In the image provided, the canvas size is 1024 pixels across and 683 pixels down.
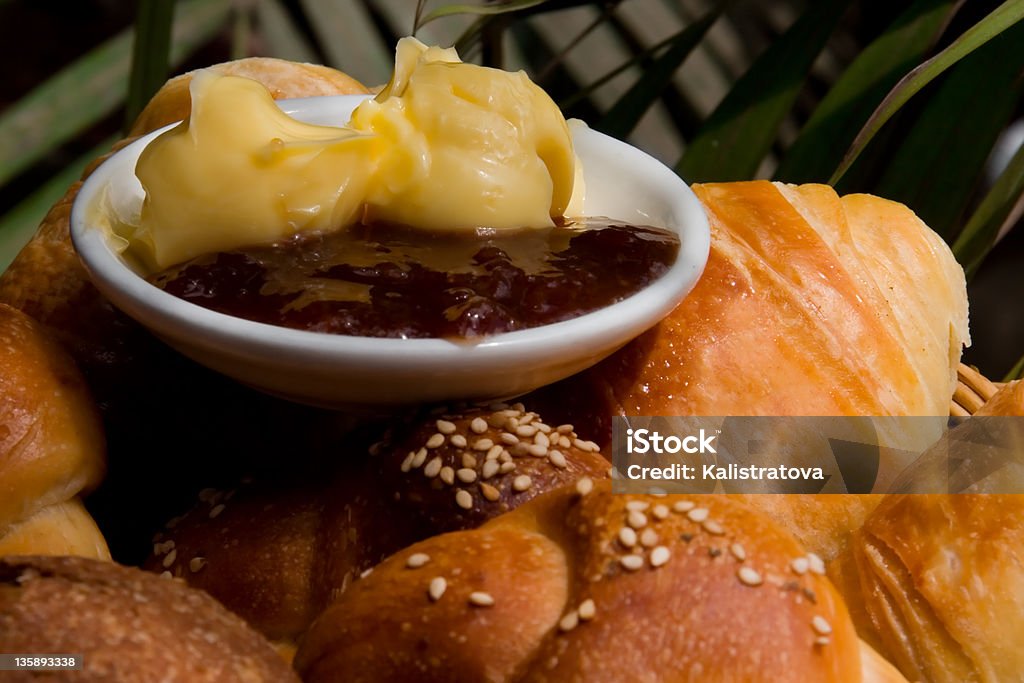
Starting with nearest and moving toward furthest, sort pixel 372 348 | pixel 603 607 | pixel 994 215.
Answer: pixel 603 607
pixel 372 348
pixel 994 215

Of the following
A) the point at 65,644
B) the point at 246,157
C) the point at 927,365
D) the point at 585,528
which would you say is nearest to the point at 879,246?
the point at 927,365

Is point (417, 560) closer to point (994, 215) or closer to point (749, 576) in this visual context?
point (749, 576)

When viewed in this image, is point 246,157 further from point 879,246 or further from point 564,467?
point 879,246

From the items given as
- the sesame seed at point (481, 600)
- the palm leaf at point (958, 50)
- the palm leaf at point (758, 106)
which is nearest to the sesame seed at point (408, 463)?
the sesame seed at point (481, 600)

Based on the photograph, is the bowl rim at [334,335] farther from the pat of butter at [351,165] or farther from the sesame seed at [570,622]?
the sesame seed at [570,622]

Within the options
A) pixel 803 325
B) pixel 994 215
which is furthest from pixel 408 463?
pixel 994 215

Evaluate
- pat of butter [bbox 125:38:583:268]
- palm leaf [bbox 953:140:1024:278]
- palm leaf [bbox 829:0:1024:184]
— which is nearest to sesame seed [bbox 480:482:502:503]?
pat of butter [bbox 125:38:583:268]

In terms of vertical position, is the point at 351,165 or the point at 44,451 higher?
the point at 351,165
